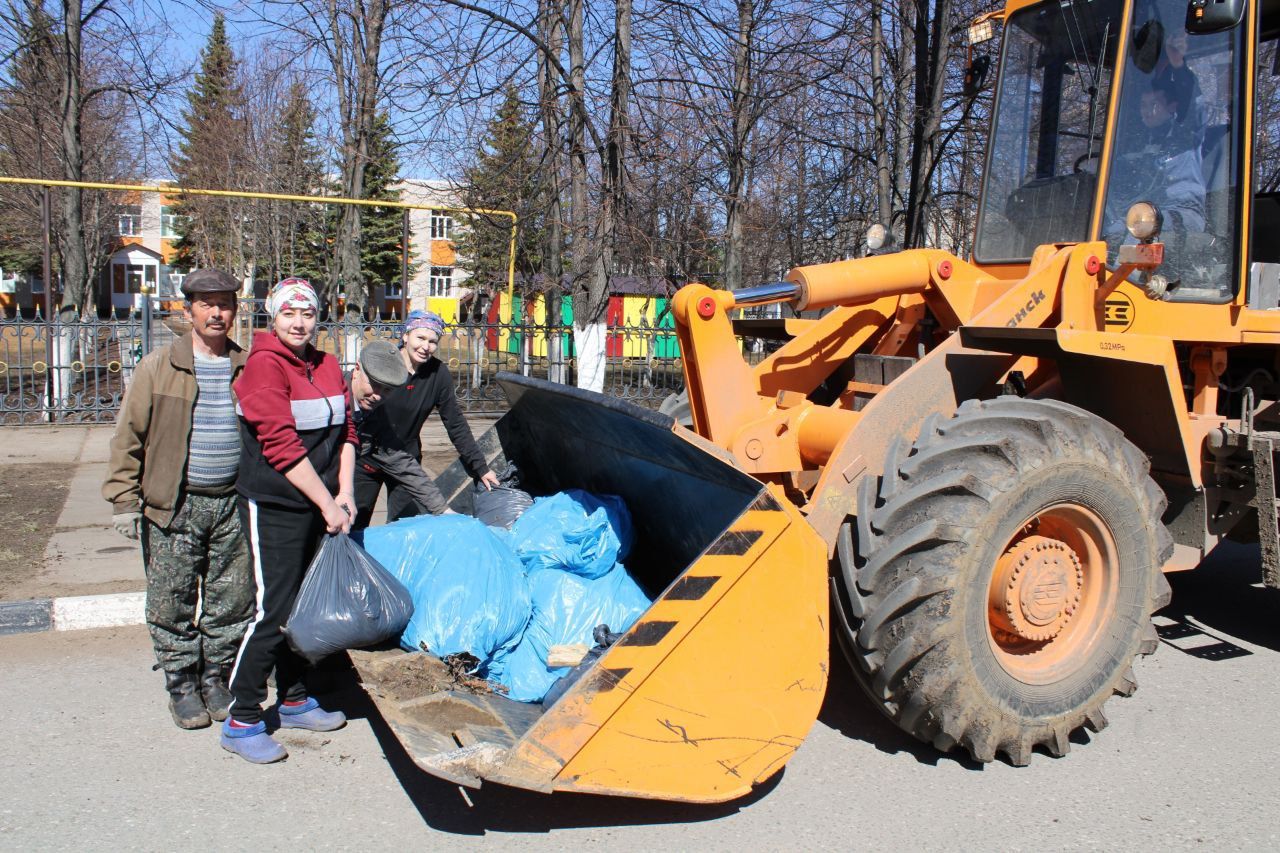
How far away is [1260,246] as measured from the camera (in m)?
6.01

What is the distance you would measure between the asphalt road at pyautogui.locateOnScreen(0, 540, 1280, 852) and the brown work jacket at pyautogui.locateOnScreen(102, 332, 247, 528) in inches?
37.0

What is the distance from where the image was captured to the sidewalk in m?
5.78

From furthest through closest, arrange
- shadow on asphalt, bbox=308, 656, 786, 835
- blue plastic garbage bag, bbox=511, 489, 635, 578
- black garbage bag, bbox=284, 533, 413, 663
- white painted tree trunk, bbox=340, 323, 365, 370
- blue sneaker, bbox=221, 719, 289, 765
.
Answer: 1. white painted tree trunk, bbox=340, 323, 365, 370
2. blue plastic garbage bag, bbox=511, 489, 635, 578
3. blue sneaker, bbox=221, 719, 289, 765
4. black garbage bag, bbox=284, 533, 413, 663
5. shadow on asphalt, bbox=308, 656, 786, 835

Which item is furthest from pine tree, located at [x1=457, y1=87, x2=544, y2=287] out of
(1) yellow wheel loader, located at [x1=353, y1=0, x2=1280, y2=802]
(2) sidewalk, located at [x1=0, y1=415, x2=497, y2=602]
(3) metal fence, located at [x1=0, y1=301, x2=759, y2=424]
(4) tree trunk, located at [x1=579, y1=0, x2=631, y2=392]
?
(1) yellow wheel loader, located at [x1=353, y1=0, x2=1280, y2=802]

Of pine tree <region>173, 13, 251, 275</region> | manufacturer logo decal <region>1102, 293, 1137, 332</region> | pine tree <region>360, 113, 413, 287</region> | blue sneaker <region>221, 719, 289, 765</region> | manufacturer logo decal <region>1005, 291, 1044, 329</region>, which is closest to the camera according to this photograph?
blue sneaker <region>221, 719, 289, 765</region>

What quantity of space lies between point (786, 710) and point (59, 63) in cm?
1487

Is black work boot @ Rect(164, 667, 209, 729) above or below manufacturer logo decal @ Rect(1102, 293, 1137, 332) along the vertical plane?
below

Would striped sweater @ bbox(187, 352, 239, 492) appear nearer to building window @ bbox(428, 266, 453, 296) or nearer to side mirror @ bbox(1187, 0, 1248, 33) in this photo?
side mirror @ bbox(1187, 0, 1248, 33)

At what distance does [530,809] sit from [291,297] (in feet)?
6.72

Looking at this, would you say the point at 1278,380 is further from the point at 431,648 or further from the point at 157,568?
the point at 157,568

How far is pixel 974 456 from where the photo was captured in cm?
371

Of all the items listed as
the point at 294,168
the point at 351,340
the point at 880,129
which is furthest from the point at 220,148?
the point at 880,129

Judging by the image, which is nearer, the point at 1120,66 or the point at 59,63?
the point at 1120,66

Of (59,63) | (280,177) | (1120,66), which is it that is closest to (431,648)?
(1120,66)
